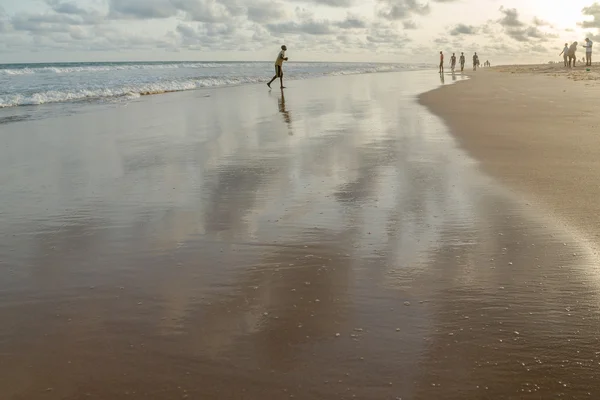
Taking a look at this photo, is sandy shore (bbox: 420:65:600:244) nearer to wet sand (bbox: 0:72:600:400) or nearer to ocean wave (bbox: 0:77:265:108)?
wet sand (bbox: 0:72:600:400)

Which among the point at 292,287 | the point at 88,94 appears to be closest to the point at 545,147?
the point at 292,287

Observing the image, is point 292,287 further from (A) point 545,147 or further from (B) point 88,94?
(B) point 88,94

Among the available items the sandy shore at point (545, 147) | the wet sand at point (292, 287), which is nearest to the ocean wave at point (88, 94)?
the sandy shore at point (545, 147)

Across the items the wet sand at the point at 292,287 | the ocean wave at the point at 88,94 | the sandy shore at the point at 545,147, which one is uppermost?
the ocean wave at the point at 88,94

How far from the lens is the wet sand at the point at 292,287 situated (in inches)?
96.8

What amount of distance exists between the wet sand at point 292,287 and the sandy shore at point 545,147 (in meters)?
0.33

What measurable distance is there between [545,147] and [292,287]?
6.01m

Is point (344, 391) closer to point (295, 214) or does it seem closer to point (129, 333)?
point (129, 333)

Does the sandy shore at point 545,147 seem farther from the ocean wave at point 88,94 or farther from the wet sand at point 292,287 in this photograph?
the ocean wave at point 88,94

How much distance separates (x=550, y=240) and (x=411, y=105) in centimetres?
1204

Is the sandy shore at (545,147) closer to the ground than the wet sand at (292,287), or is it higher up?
higher up

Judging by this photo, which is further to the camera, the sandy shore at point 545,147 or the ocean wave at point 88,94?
the ocean wave at point 88,94

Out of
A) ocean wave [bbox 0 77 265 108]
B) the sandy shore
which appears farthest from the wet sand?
ocean wave [bbox 0 77 265 108]

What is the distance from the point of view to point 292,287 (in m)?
3.42
